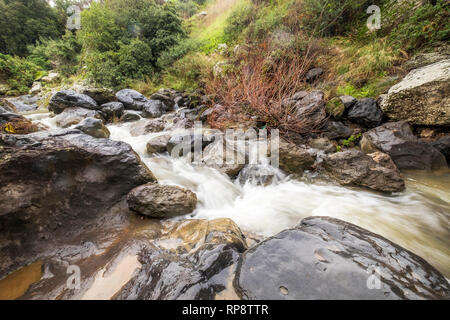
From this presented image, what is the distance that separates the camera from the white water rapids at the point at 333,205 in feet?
6.64

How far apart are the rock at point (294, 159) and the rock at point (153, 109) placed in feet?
19.4

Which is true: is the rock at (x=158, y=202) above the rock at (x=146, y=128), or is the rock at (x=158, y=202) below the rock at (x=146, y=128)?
below

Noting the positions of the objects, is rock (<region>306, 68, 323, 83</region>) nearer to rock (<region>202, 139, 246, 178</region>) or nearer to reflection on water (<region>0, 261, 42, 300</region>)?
rock (<region>202, 139, 246, 178</region>)

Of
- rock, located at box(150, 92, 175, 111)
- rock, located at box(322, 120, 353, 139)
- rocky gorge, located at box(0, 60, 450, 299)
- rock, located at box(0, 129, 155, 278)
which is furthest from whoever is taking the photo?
rock, located at box(150, 92, 175, 111)

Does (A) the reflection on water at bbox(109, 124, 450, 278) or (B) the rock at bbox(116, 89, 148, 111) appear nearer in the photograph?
(A) the reflection on water at bbox(109, 124, 450, 278)

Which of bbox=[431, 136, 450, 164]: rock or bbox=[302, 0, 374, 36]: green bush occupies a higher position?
bbox=[302, 0, 374, 36]: green bush

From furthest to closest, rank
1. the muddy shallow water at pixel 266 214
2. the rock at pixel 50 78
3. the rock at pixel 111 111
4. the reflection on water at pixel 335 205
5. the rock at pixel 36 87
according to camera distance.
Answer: the rock at pixel 50 78
the rock at pixel 36 87
the rock at pixel 111 111
the reflection on water at pixel 335 205
the muddy shallow water at pixel 266 214

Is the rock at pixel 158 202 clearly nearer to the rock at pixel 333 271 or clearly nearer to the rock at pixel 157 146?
the rock at pixel 333 271

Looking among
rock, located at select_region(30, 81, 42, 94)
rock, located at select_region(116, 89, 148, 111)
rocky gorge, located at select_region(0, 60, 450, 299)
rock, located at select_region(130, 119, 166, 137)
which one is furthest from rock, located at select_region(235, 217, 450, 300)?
rock, located at select_region(30, 81, 42, 94)

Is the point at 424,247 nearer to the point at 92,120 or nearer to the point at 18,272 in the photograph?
the point at 18,272

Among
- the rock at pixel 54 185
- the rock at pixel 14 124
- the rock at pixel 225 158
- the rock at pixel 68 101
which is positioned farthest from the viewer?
the rock at pixel 68 101

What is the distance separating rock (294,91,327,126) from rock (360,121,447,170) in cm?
109

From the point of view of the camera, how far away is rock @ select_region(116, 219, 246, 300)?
103 centimetres

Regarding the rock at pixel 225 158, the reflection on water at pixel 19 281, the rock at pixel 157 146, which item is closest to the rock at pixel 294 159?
the rock at pixel 225 158
